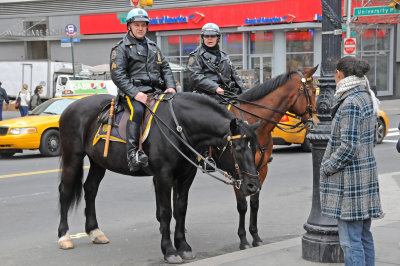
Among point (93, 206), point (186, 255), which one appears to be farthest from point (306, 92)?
point (93, 206)

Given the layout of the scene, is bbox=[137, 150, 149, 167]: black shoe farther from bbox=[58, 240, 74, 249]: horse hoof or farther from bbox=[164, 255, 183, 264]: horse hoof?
bbox=[58, 240, 74, 249]: horse hoof

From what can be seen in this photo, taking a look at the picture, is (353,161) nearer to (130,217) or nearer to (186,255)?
(186,255)

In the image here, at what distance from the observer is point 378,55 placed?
1490 inches

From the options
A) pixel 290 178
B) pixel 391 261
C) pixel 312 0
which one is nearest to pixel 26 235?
pixel 391 261

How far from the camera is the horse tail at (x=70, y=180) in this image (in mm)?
8031

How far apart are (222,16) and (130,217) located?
30.2 meters

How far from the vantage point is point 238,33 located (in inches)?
1502

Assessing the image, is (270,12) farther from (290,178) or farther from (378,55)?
(290,178)

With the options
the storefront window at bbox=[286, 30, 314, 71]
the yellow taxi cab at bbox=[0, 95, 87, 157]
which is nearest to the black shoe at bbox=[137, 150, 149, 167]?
the yellow taxi cab at bbox=[0, 95, 87, 157]

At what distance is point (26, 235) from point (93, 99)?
1.98 metres

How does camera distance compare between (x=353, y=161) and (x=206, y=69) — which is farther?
(x=206, y=69)

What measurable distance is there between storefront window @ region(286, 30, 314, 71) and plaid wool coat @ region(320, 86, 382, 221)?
31254mm

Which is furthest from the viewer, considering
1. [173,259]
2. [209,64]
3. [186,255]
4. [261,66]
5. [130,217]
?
[261,66]

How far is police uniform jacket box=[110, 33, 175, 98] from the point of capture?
24.2ft
